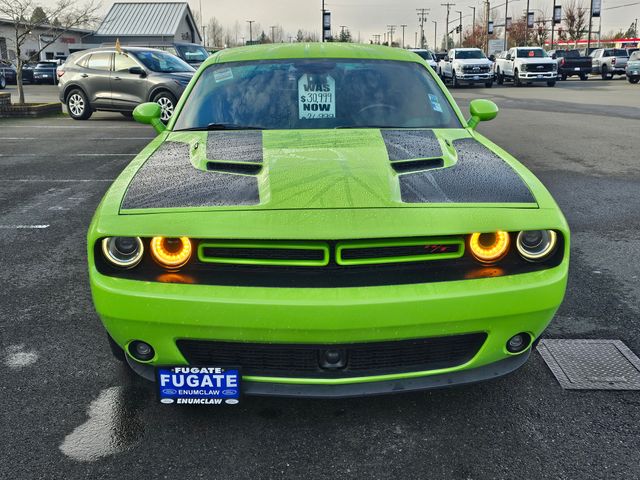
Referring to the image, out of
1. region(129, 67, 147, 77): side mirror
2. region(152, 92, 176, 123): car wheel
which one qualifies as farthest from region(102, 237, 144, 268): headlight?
region(129, 67, 147, 77): side mirror

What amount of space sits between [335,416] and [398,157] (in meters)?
1.15

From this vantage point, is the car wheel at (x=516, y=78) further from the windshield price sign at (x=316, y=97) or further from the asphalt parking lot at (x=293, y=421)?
the windshield price sign at (x=316, y=97)

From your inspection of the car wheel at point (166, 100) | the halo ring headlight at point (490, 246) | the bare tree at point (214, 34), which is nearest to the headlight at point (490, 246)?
the halo ring headlight at point (490, 246)

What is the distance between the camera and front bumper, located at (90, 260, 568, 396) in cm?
223

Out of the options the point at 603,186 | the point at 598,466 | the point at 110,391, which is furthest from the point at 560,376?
the point at 603,186

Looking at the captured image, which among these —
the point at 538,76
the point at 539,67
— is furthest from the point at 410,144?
the point at 539,67

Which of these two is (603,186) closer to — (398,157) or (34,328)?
(398,157)

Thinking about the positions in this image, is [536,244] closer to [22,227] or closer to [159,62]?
[22,227]

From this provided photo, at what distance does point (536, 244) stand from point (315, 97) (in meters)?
1.71

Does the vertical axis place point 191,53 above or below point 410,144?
above

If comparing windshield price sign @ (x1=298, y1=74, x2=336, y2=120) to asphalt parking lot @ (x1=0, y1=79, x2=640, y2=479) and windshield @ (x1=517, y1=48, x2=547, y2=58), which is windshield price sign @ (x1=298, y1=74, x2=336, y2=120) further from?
windshield @ (x1=517, y1=48, x2=547, y2=58)

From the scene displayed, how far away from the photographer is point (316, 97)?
12.2ft

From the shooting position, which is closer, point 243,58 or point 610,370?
point 610,370

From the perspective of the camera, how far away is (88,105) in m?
15.6
